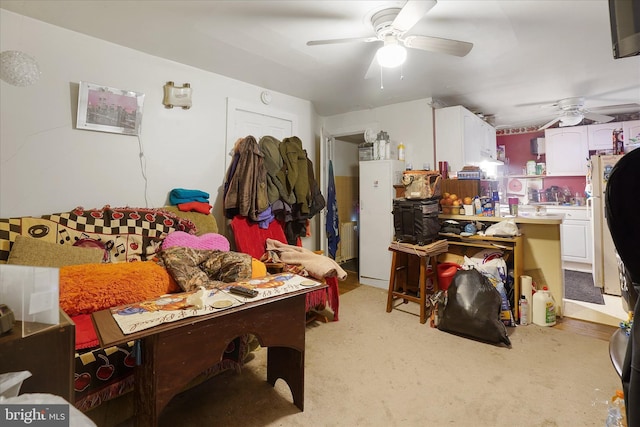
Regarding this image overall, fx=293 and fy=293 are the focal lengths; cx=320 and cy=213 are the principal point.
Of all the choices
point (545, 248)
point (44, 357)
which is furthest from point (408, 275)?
point (44, 357)

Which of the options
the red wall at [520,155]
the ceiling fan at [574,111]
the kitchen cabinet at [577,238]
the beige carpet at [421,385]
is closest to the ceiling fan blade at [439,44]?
the beige carpet at [421,385]

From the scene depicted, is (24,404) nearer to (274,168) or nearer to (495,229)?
(274,168)

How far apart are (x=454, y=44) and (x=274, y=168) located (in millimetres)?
1922

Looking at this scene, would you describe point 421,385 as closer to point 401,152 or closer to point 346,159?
point 401,152

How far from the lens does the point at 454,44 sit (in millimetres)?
1877

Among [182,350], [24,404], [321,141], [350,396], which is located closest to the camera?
[24,404]

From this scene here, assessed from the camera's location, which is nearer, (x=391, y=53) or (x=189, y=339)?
(x=189, y=339)

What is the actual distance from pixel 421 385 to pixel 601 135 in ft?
17.2

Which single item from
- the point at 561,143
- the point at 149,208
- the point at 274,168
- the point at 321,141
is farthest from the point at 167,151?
the point at 561,143

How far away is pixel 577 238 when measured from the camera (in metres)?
4.50

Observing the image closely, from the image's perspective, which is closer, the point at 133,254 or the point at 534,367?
the point at 534,367

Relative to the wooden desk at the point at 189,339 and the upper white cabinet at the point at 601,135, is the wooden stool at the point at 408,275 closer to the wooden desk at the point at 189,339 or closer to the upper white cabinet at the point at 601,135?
the wooden desk at the point at 189,339

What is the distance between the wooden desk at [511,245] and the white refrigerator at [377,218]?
0.75 m

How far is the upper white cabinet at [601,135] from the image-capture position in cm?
452
